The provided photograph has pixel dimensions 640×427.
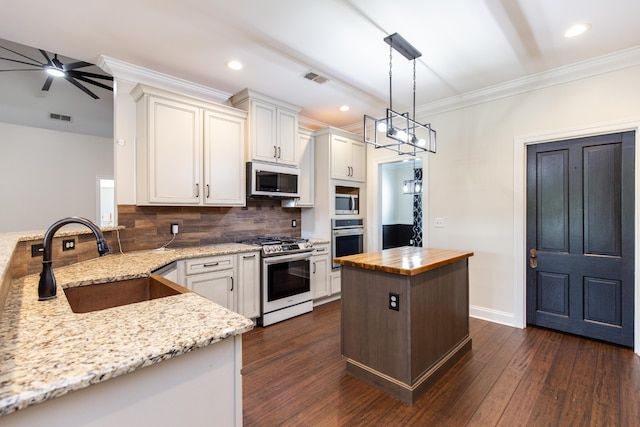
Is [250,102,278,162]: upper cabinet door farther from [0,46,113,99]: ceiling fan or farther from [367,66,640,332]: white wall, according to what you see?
[367,66,640,332]: white wall

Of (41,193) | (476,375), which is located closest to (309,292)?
(476,375)

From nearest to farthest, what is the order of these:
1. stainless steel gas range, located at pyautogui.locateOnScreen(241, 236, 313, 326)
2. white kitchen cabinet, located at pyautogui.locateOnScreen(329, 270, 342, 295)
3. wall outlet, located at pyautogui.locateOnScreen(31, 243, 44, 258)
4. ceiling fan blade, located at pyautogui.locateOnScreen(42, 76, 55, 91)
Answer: wall outlet, located at pyautogui.locateOnScreen(31, 243, 44, 258) → stainless steel gas range, located at pyautogui.locateOnScreen(241, 236, 313, 326) → ceiling fan blade, located at pyautogui.locateOnScreen(42, 76, 55, 91) → white kitchen cabinet, located at pyautogui.locateOnScreen(329, 270, 342, 295)

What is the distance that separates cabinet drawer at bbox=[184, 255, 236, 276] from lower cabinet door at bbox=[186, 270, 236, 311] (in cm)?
4

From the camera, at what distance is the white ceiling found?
218cm

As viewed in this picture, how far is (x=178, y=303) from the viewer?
1315 millimetres

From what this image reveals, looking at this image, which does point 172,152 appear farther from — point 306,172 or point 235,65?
point 306,172

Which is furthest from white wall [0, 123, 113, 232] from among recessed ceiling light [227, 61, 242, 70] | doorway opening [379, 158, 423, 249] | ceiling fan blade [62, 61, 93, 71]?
doorway opening [379, 158, 423, 249]

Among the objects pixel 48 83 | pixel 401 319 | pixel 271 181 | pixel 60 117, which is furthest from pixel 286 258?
pixel 60 117

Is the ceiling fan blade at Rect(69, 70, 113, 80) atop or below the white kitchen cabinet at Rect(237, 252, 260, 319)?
atop

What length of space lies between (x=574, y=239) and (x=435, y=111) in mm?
2153

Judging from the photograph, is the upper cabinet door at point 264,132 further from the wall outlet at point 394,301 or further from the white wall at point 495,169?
the wall outlet at point 394,301

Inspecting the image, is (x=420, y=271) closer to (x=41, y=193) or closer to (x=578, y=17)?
(x=578, y=17)

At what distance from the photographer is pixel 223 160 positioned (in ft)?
11.4

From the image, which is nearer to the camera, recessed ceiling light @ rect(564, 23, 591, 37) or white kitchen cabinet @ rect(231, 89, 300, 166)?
recessed ceiling light @ rect(564, 23, 591, 37)
